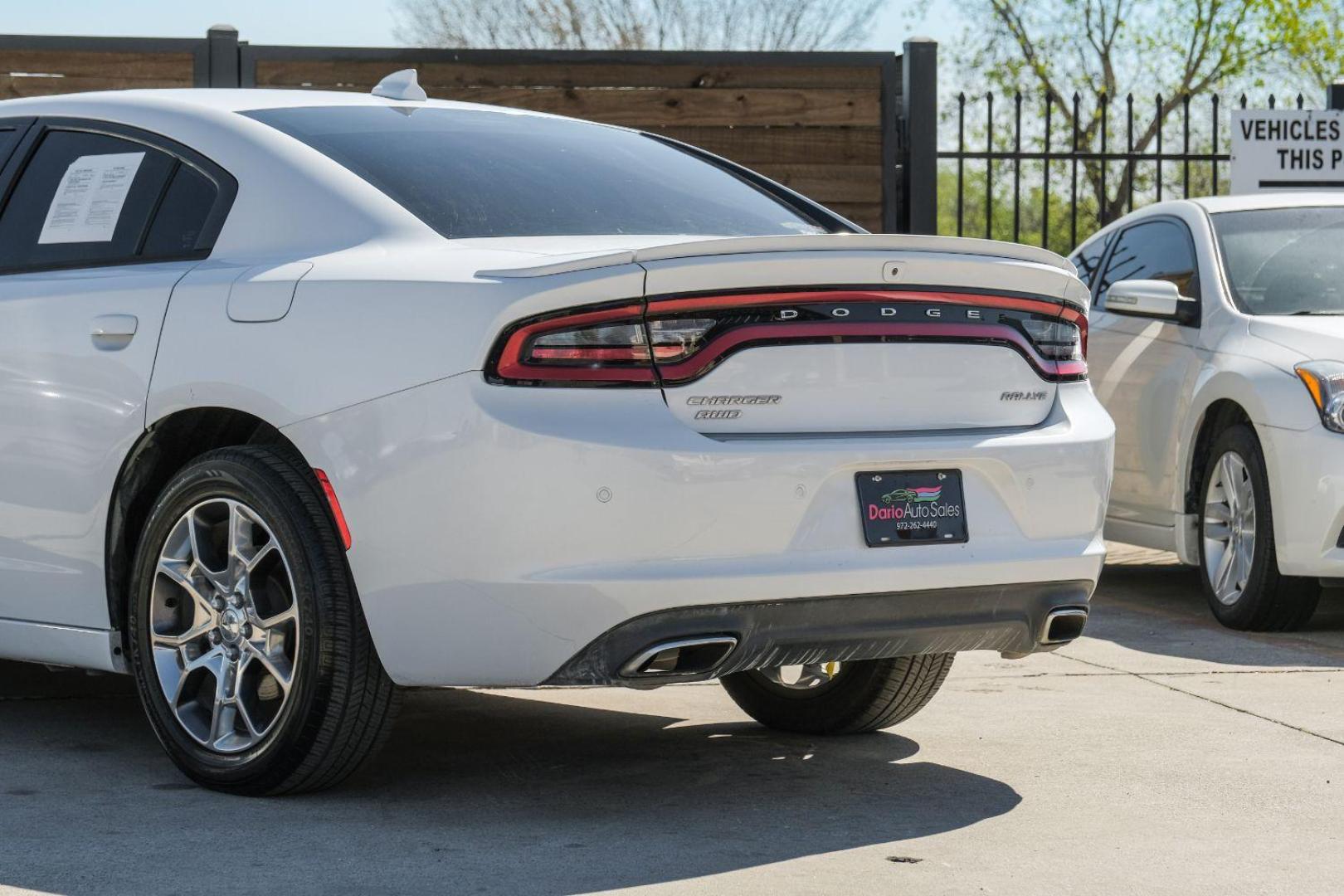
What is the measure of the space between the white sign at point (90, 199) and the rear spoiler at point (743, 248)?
53.9 inches

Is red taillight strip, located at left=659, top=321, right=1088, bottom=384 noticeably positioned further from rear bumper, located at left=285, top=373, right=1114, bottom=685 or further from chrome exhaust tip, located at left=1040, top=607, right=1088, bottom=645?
chrome exhaust tip, located at left=1040, top=607, right=1088, bottom=645

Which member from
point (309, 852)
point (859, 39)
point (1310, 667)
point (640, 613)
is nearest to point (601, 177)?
point (640, 613)

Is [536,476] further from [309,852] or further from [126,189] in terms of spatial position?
[126,189]

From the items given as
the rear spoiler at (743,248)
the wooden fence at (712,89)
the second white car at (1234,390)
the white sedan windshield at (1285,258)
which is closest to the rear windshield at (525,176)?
the rear spoiler at (743,248)

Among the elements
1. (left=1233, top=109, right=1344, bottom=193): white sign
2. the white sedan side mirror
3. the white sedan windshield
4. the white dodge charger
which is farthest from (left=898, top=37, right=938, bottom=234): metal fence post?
the white dodge charger

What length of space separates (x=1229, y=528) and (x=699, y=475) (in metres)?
4.27

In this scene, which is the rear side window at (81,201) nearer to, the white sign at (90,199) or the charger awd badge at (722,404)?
the white sign at (90,199)

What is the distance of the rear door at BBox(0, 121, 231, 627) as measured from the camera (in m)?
4.55

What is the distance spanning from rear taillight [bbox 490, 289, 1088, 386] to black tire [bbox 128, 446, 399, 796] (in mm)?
586

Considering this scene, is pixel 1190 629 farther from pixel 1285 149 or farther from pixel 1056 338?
pixel 1285 149

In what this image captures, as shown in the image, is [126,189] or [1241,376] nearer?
[126,189]

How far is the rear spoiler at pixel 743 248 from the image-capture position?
3.89m

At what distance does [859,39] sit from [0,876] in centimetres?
3850

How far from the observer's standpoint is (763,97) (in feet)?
37.2
